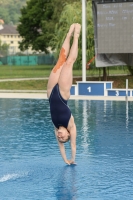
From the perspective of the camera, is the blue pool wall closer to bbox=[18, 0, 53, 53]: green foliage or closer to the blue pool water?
the blue pool water

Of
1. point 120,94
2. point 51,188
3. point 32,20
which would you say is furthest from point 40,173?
point 32,20

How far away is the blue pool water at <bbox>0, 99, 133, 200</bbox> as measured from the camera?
9273 millimetres

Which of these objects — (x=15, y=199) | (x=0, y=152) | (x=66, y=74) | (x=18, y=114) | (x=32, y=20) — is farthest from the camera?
(x=32, y=20)

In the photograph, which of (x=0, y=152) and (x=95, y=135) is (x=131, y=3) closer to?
(x=95, y=135)

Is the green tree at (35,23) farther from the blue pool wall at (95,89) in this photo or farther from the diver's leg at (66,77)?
the diver's leg at (66,77)

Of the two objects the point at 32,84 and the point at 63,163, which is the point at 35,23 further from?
the point at 63,163

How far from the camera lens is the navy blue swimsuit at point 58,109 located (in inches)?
408

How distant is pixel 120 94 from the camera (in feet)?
88.7

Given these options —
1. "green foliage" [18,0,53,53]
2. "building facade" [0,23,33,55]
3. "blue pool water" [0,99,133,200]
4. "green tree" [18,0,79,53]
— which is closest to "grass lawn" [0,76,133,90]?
"blue pool water" [0,99,133,200]

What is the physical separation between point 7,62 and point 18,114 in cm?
5785

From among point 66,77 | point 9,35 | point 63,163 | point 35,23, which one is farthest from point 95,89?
point 9,35

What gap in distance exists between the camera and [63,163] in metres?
11.4

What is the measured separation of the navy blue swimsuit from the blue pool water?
96 centimetres

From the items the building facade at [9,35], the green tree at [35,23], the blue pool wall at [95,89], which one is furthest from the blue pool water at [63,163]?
the building facade at [9,35]
